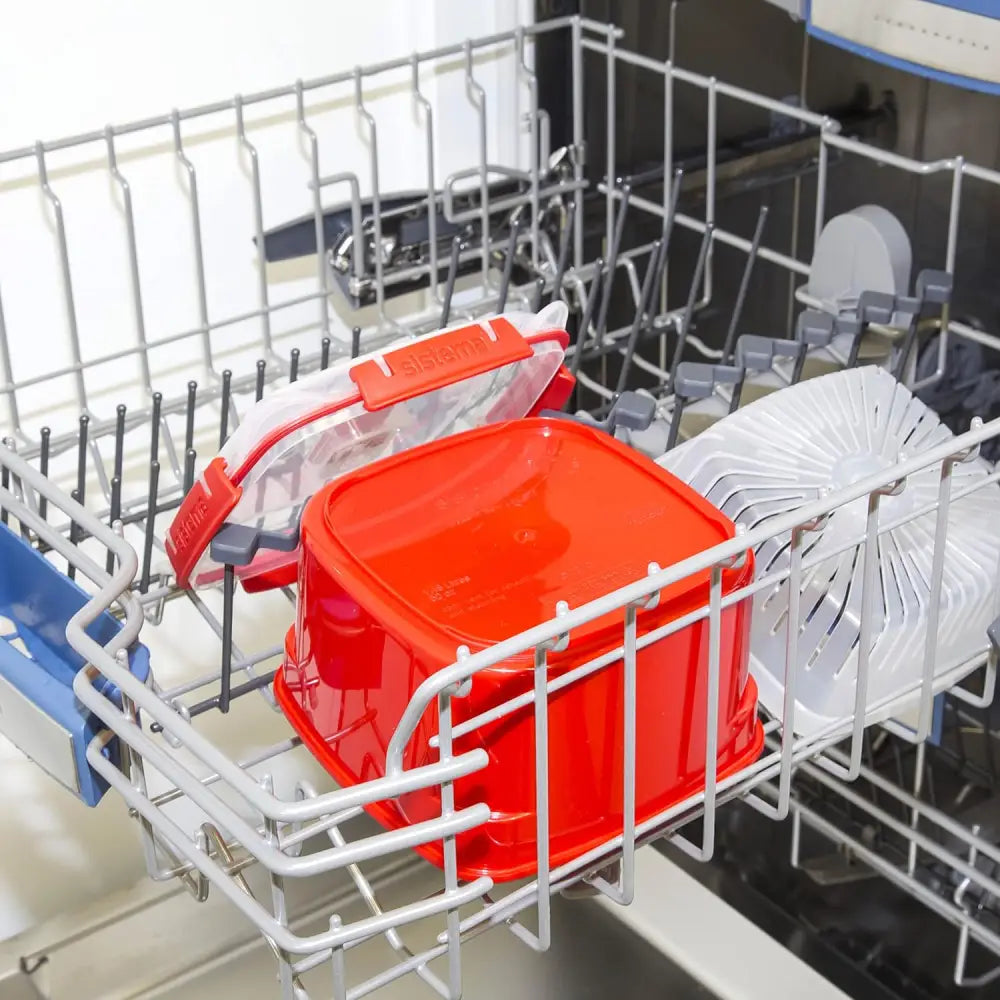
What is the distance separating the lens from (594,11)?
1.04 meters

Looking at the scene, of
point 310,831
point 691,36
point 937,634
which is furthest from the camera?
point 691,36

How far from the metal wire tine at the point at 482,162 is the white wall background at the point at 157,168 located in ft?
0.08

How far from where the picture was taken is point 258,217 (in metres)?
0.93

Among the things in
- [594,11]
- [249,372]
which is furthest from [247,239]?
[594,11]

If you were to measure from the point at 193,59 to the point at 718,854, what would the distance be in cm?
65

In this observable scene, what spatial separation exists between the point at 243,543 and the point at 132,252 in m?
0.31

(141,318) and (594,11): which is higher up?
(594,11)

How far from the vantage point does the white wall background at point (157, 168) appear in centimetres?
89

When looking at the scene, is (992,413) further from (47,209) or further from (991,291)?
(47,209)

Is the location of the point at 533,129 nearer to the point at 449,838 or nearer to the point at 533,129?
the point at 533,129

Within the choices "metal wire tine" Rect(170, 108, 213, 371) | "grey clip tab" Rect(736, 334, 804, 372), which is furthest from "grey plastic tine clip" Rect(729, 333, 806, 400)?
"metal wire tine" Rect(170, 108, 213, 371)

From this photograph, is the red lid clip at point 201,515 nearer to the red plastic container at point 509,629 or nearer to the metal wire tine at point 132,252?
the red plastic container at point 509,629

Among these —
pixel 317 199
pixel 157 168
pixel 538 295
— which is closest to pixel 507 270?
pixel 538 295

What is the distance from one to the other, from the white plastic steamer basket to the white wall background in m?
0.37
